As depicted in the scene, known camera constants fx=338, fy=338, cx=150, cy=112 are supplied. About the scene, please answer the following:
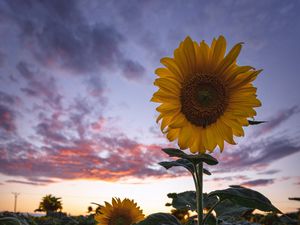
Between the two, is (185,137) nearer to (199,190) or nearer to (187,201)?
(199,190)

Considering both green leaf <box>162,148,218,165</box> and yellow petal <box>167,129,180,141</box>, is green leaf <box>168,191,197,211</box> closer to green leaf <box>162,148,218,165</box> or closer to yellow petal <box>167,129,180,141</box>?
yellow petal <box>167,129,180,141</box>

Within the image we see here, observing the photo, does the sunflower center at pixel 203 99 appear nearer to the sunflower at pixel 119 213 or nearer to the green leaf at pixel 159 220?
the green leaf at pixel 159 220

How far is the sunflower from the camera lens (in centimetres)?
557

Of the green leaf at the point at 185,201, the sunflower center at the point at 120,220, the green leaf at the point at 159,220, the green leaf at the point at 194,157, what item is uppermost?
the green leaf at the point at 194,157

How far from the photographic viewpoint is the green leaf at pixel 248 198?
2721 mm

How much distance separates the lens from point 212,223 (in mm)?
4113

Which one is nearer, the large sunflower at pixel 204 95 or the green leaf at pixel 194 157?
the green leaf at pixel 194 157

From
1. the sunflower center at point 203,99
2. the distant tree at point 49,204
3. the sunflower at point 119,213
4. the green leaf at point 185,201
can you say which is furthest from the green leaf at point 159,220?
the distant tree at point 49,204

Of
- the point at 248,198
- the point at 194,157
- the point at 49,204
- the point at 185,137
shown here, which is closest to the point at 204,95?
the point at 185,137

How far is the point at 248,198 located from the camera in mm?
2734

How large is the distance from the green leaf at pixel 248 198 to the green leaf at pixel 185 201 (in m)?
1.18

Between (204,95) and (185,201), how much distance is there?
1316 mm

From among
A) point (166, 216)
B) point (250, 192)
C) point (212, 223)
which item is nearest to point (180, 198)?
point (212, 223)

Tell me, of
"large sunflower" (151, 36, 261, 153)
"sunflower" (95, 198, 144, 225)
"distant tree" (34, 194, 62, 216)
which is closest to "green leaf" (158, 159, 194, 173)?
"large sunflower" (151, 36, 261, 153)
